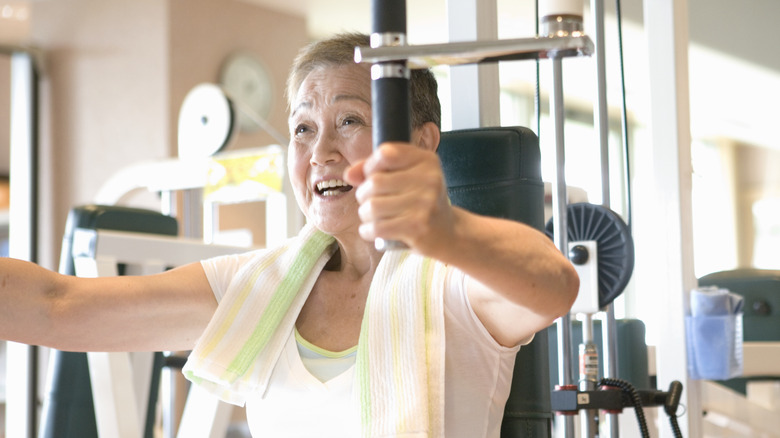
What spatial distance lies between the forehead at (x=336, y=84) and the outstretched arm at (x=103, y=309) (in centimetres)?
32

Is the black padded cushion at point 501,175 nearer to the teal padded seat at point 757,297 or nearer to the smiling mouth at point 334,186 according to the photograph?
the smiling mouth at point 334,186

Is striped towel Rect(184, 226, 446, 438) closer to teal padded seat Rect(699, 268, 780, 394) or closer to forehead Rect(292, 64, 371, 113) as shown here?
forehead Rect(292, 64, 371, 113)

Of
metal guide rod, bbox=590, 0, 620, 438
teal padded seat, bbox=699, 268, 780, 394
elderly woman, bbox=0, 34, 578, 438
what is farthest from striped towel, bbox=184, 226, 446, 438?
teal padded seat, bbox=699, 268, 780, 394

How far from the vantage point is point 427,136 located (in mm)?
1326

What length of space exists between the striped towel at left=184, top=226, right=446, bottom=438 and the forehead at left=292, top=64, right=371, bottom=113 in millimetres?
226

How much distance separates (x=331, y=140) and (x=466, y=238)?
510 mm

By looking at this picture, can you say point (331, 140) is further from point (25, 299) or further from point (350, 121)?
point (25, 299)

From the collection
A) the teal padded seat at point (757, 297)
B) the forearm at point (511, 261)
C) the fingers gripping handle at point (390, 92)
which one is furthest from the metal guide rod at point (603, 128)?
the teal padded seat at point (757, 297)

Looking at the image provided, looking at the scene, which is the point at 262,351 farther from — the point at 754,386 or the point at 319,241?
the point at 754,386

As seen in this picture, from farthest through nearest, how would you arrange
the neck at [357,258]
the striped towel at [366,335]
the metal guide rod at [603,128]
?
the metal guide rod at [603,128]
the neck at [357,258]
the striped towel at [366,335]

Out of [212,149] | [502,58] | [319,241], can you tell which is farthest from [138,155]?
[502,58]

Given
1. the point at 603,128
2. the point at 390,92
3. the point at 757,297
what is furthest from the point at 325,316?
the point at 757,297

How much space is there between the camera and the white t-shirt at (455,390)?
46.6 inches

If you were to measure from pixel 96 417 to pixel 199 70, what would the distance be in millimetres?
3442
